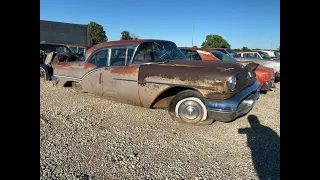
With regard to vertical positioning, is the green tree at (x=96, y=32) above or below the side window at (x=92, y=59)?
above

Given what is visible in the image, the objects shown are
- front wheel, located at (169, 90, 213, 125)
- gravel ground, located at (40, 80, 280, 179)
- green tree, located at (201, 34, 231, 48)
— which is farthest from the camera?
green tree, located at (201, 34, 231, 48)

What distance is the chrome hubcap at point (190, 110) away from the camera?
388 cm

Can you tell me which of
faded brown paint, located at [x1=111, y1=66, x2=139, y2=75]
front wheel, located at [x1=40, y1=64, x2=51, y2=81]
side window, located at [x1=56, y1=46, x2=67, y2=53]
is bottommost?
faded brown paint, located at [x1=111, y1=66, x2=139, y2=75]

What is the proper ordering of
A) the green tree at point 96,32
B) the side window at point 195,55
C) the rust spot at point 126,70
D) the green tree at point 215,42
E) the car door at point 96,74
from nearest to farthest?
the rust spot at point 126,70, the car door at point 96,74, the side window at point 195,55, the green tree at point 215,42, the green tree at point 96,32

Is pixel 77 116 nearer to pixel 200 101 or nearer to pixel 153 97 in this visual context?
pixel 153 97

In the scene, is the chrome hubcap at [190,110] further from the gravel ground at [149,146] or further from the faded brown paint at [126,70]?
the faded brown paint at [126,70]

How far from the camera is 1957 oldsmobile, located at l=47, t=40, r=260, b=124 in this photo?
3648 mm

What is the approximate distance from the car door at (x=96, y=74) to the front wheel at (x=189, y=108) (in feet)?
5.52

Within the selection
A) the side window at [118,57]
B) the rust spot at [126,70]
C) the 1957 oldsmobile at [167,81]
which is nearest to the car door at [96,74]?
the 1957 oldsmobile at [167,81]

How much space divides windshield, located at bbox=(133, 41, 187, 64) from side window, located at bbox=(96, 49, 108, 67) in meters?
0.75

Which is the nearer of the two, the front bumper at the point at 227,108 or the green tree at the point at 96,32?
the front bumper at the point at 227,108

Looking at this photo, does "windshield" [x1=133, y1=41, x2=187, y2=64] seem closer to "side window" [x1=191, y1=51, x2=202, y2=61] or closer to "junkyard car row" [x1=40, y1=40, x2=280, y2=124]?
"junkyard car row" [x1=40, y1=40, x2=280, y2=124]

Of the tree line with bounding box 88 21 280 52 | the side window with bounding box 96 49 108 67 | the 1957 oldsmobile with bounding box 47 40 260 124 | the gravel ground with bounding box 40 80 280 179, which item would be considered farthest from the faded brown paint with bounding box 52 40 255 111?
the tree line with bounding box 88 21 280 52

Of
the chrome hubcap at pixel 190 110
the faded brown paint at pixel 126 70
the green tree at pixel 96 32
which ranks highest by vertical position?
the green tree at pixel 96 32
